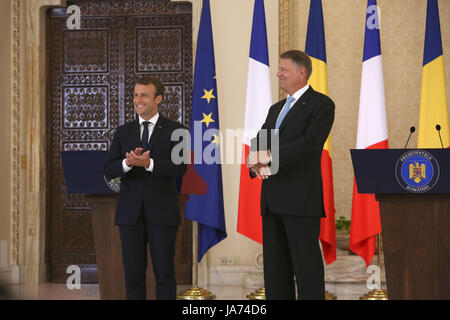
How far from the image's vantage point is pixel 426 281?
157 inches

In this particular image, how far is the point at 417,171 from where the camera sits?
13.0 ft

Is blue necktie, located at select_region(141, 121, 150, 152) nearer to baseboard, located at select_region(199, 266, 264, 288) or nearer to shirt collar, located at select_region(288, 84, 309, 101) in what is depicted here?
shirt collar, located at select_region(288, 84, 309, 101)

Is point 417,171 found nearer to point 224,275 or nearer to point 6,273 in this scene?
point 224,275

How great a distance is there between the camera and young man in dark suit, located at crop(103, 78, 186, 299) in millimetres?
3566

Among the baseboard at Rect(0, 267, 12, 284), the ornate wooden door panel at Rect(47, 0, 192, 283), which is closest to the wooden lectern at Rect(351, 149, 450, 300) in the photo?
the ornate wooden door panel at Rect(47, 0, 192, 283)

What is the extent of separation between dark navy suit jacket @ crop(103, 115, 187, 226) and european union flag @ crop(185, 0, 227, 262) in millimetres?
2346

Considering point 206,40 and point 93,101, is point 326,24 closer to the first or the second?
point 206,40

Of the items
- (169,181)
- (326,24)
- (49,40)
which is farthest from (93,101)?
(169,181)

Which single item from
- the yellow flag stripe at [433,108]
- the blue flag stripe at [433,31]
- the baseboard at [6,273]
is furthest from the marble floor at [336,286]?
the blue flag stripe at [433,31]

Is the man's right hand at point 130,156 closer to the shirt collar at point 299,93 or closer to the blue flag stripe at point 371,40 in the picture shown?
the shirt collar at point 299,93

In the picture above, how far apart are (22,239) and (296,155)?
15.7 ft

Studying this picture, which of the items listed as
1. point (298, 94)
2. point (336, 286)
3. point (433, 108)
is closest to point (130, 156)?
point (298, 94)

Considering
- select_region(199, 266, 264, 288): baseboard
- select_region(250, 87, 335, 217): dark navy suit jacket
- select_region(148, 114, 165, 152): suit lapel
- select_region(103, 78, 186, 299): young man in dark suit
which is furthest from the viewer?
select_region(199, 266, 264, 288): baseboard

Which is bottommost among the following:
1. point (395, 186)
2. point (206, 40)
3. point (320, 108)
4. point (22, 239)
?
point (22, 239)
